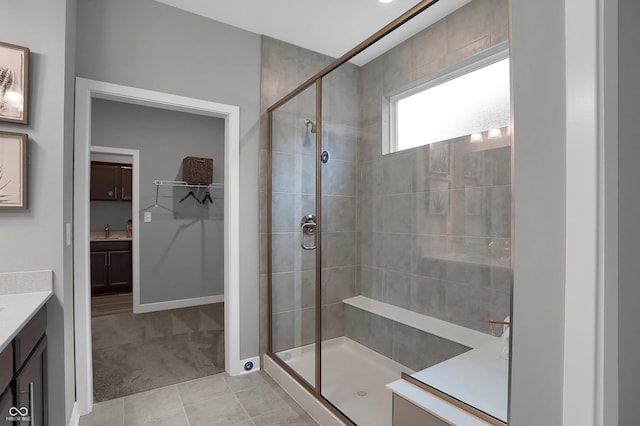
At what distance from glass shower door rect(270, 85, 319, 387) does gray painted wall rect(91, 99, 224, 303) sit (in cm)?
236

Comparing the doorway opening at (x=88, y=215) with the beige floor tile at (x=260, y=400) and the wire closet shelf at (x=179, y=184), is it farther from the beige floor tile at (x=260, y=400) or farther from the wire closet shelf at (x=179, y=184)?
the wire closet shelf at (x=179, y=184)

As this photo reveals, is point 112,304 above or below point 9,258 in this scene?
below

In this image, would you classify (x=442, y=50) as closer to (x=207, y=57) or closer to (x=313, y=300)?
(x=207, y=57)

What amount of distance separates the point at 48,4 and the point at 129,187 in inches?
173

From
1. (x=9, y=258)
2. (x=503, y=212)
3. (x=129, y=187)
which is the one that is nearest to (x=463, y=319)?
(x=503, y=212)

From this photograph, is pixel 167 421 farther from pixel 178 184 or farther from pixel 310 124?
pixel 178 184

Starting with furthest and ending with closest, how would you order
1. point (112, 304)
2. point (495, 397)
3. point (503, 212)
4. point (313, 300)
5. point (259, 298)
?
point (112, 304)
point (259, 298)
point (313, 300)
point (503, 212)
point (495, 397)

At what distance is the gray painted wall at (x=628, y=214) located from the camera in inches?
29.6

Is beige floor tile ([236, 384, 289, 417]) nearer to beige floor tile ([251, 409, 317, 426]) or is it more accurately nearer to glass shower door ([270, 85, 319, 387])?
beige floor tile ([251, 409, 317, 426])

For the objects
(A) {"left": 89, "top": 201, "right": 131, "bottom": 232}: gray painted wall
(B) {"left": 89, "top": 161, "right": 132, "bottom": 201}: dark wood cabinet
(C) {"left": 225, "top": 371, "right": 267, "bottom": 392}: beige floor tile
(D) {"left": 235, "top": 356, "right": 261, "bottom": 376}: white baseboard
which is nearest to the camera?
(C) {"left": 225, "top": 371, "right": 267, "bottom": 392}: beige floor tile

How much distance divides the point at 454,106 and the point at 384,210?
862 millimetres

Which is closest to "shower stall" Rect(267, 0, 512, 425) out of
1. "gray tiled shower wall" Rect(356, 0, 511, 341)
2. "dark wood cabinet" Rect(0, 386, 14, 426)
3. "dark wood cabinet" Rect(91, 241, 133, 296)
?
"gray tiled shower wall" Rect(356, 0, 511, 341)

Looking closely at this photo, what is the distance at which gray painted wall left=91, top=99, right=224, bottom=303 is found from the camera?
4.17 metres

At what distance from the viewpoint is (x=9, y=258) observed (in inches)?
60.6
